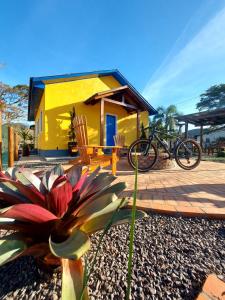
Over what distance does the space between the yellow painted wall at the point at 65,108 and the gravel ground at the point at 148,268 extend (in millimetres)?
7108

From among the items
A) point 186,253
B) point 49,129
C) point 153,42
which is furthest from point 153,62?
point 186,253

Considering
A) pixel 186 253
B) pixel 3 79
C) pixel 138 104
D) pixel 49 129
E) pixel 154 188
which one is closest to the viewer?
pixel 186 253

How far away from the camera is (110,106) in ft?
31.3

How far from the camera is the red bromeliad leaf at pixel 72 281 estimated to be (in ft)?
1.92

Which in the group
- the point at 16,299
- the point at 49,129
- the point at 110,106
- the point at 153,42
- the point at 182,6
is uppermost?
the point at 153,42

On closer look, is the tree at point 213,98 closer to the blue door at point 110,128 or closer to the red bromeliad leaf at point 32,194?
the blue door at point 110,128

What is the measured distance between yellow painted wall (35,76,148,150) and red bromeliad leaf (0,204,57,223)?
7.43 m

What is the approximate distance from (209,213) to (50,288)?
144 cm

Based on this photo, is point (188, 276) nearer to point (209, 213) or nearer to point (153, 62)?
point (209, 213)

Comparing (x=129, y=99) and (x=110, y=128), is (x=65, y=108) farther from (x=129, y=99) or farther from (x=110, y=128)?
(x=129, y=99)

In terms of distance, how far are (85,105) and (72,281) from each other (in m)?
8.62

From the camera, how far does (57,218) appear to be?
0.80 m

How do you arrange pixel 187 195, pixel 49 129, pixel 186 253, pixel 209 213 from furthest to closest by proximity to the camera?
1. pixel 49 129
2. pixel 187 195
3. pixel 209 213
4. pixel 186 253

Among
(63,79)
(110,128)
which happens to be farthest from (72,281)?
(110,128)
